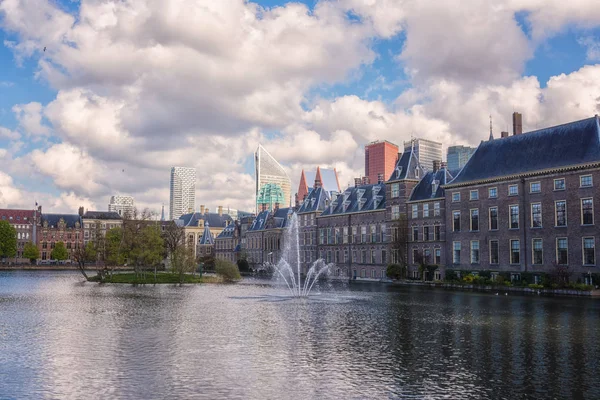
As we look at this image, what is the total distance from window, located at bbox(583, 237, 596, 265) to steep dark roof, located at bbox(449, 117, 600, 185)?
7939mm

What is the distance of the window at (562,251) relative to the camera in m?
60.8

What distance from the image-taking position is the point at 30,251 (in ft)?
527

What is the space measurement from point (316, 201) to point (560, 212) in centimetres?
5563

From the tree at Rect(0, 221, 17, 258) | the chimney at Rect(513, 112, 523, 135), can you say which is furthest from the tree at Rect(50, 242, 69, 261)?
the chimney at Rect(513, 112, 523, 135)

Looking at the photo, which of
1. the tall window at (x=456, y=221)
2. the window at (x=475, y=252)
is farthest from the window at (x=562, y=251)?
the tall window at (x=456, y=221)

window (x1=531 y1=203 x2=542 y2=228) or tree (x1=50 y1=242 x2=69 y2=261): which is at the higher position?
window (x1=531 y1=203 x2=542 y2=228)

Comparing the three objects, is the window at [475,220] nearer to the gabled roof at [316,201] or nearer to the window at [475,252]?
the window at [475,252]

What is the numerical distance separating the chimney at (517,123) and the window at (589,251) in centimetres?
2000

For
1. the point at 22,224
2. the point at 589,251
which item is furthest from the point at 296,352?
the point at 22,224

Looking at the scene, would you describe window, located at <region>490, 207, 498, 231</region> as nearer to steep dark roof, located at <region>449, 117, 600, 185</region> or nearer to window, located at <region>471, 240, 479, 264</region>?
window, located at <region>471, 240, 479, 264</region>

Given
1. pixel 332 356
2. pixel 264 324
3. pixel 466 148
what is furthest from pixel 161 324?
pixel 466 148

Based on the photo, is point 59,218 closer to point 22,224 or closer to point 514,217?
point 22,224

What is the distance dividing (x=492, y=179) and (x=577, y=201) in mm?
11181

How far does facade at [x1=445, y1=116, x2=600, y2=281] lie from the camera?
59469mm
